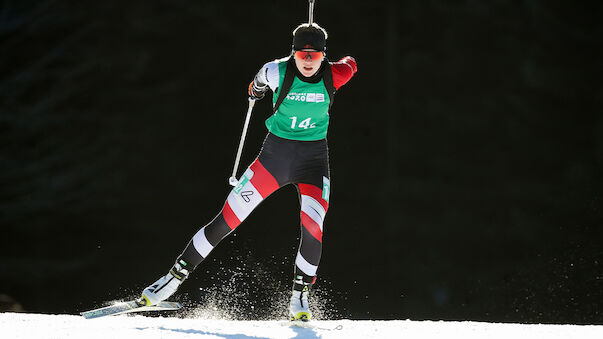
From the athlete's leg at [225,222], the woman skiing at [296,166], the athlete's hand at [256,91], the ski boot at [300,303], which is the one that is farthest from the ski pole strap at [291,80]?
the ski boot at [300,303]

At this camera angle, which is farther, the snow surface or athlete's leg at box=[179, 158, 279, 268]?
athlete's leg at box=[179, 158, 279, 268]

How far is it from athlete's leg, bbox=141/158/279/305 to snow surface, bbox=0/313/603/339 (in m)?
0.18

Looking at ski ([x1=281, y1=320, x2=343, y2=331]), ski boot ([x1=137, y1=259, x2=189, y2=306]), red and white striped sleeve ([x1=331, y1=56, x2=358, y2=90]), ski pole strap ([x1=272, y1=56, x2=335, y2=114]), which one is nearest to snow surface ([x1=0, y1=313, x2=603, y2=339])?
ski ([x1=281, y1=320, x2=343, y2=331])

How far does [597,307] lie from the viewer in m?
8.04

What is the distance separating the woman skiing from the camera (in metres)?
3.45

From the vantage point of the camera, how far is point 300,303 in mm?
3553

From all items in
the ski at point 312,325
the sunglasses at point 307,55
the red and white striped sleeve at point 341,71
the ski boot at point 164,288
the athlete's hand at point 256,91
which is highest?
the sunglasses at point 307,55

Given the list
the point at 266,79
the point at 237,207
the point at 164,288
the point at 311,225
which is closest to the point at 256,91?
the point at 266,79

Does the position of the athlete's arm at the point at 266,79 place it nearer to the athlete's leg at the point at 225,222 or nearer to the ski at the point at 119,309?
the athlete's leg at the point at 225,222

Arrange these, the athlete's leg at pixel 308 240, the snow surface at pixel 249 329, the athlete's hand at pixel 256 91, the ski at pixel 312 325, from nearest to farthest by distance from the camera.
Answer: the snow surface at pixel 249 329 → the ski at pixel 312 325 → the athlete's leg at pixel 308 240 → the athlete's hand at pixel 256 91

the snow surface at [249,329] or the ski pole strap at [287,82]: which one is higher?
the ski pole strap at [287,82]

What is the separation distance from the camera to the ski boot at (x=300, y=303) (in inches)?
139

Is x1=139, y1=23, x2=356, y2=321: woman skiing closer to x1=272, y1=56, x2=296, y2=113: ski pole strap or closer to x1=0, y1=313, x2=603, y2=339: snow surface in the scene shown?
x1=272, y1=56, x2=296, y2=113: ski pole strap

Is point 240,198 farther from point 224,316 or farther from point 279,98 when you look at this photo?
point 224,316
